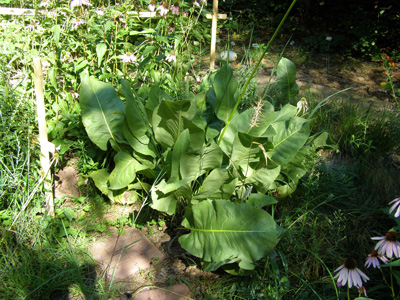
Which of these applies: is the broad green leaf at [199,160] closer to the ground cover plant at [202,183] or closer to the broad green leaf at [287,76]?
the ground cover plant at [202,183]

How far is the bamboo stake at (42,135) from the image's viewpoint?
2.11m

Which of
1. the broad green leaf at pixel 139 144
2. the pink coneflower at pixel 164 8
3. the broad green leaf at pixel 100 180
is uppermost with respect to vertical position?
the pink coneflower at pixel 164 8

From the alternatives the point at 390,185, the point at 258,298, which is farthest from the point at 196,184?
the point at 390,185

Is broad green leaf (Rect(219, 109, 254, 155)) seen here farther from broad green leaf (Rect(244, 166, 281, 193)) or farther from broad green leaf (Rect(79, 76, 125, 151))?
broad green leaf (Rect(79, 76, 125, 151))

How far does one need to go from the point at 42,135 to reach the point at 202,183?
1016mm

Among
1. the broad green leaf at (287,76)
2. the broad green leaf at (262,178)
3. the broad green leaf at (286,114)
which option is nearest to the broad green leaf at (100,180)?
the broad green leaf at (262,178)

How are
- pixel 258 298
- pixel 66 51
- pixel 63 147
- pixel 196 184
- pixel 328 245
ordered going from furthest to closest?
pixel 66 51, pixel 63 147, pixel 196 184, pixel 328 245, pixel 258 298

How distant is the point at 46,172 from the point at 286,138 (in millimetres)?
1506

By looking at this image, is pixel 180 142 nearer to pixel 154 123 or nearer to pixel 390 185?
pixel 154 123

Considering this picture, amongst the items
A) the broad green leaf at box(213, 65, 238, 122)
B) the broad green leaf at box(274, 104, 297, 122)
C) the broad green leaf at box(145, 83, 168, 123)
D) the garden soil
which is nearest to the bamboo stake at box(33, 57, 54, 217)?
the garden soil

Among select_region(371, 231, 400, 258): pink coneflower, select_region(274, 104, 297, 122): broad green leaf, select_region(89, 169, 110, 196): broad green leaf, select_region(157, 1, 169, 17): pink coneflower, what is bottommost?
select_region(89, 169, 110, 196): broad green leaf

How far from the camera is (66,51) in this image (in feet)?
10.1

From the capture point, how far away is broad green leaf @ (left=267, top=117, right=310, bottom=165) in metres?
2.23

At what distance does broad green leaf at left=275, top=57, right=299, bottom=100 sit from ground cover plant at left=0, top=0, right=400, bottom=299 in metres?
0.01
